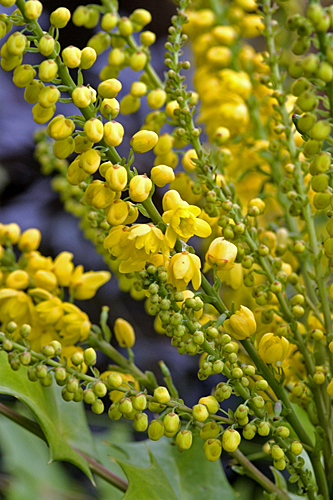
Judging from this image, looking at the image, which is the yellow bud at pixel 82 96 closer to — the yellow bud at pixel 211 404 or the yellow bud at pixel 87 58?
the yellow bud at pixel 87 58

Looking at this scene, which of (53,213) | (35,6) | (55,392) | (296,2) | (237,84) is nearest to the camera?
Answer: (35,6)

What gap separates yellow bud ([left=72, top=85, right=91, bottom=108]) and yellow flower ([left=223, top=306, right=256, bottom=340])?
161mm

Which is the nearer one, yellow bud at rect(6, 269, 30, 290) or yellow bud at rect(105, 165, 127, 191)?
A: yellow bud at rect(105, 165, 127, 191)

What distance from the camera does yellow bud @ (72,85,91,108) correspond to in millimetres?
281

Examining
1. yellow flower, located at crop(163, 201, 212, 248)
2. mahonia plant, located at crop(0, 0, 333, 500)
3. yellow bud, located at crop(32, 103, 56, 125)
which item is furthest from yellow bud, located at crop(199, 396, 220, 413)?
yellow bud, located at crop(32, 103, 56, 125)

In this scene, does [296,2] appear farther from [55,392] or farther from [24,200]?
[55,392]

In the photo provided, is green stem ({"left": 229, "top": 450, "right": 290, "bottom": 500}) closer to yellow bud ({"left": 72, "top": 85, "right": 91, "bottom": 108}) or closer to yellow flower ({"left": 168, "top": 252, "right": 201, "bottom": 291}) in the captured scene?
yellow flower ({"left": 168, "top": 252, "right": 201, "bottom": 291})

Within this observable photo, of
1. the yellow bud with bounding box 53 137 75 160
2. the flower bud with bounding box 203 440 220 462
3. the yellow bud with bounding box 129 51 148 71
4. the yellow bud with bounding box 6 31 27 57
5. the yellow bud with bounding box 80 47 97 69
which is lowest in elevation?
the flower bud with bounding box 203 440 220 462

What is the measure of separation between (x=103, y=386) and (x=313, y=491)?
154 millimetres

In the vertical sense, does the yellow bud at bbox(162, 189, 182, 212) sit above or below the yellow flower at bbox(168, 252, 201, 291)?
above

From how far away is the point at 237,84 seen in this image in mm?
524

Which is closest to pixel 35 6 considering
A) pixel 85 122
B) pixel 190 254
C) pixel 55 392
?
pixel 85 122

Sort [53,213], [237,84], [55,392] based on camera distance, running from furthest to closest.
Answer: [53,213] → [237,84] → [55,392]

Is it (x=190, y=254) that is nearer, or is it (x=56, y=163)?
(x=190, y=254)
